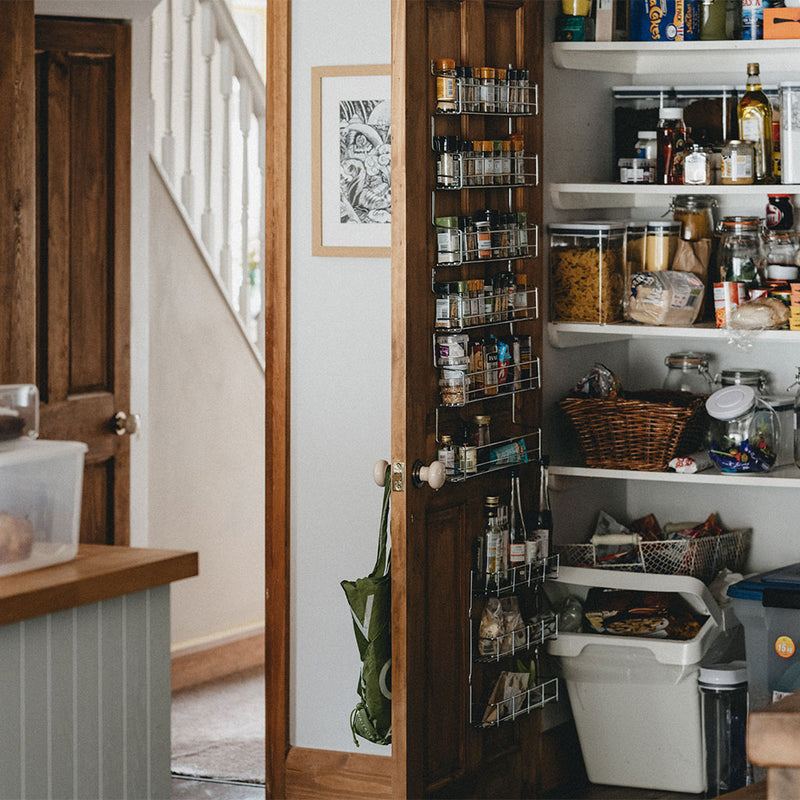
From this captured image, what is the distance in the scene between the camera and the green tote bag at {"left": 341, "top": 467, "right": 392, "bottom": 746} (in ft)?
10.5

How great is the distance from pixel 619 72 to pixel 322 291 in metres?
1.11

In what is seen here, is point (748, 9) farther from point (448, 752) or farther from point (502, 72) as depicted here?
point (448, 752)

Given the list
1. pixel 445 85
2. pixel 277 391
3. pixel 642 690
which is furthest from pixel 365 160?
pixel 642 690

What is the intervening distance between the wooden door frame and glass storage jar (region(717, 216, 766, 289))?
1.11 metres

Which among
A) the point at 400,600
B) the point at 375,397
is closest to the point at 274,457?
the point at 375,397

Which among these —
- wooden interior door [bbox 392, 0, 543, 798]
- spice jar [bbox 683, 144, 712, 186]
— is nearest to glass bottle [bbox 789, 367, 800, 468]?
spice jar [bbox 683, 144, 712, 186]

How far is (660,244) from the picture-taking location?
3.72 m

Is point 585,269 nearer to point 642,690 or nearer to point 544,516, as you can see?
point 544,516

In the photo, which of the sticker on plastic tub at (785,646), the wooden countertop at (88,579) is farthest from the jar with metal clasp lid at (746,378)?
the wooden countertop at (88,579)

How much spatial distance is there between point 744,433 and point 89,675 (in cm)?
184

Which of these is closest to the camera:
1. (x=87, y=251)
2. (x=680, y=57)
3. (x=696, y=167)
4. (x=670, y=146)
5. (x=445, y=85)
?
(x=445, y=85)

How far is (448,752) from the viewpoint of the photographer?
327 centimetres

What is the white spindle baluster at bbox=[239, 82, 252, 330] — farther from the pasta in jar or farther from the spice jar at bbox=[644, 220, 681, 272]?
the spice jar at bbox=[644, 220, 681, 272]

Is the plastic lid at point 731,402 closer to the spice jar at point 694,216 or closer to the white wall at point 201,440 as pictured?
the spice jar at point 694,216
